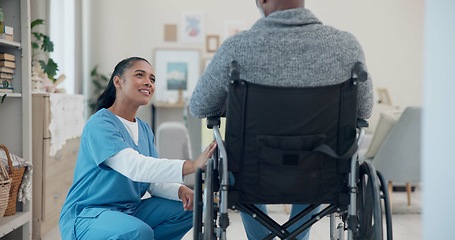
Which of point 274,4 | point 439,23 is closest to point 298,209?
point 274,4

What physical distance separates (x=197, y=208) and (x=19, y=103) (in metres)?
1.55

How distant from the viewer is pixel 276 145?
154cm

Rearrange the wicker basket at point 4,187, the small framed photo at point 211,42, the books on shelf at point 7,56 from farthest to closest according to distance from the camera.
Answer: the small framed photo at point 211,42, the books on shelf at point 7,56, the wicker basket at point 4,187

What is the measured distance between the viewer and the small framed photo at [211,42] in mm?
7027

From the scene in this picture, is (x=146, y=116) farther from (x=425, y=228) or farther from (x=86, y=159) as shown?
(x=425, y=228)

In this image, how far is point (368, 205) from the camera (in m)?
1.62

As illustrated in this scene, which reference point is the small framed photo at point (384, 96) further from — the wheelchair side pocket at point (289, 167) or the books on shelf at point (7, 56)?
the wheelchair side pocket at point (289, 167)

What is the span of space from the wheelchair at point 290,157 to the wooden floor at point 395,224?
1.52m

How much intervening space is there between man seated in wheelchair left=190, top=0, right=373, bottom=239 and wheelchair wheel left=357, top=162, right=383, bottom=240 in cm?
28

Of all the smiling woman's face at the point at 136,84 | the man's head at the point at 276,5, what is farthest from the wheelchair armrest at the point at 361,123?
the smiling woman's face at the point at 136,84

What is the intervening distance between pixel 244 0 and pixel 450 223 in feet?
21.1

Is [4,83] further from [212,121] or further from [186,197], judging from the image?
[212,121]

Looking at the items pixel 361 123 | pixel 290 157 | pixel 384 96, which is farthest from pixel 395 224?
pixel 384 96

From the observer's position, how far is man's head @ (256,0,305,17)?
1.59 m
